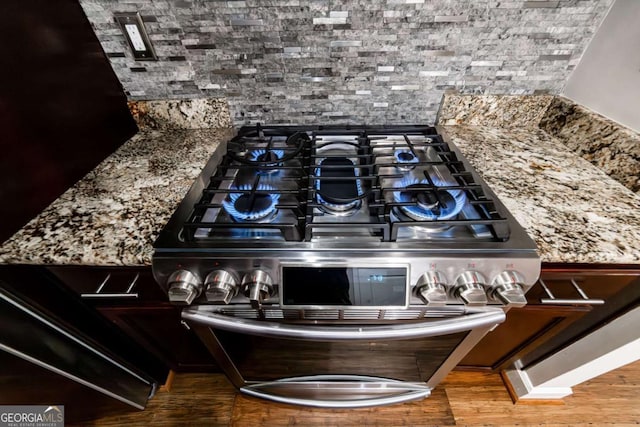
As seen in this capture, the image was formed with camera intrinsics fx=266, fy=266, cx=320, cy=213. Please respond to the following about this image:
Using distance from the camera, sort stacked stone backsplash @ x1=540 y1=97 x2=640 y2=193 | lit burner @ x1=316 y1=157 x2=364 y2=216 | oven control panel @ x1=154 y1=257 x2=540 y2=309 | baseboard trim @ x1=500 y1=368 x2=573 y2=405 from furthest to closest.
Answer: baseboard trim @ x1=500 y1=368 x2=573 y2=405 < stacked stone backsplash @ x1=540 y1=97 x2=640 y2=193 < lit burner @ x1=316 y1=157 x2=364 y2=216 < oven control panel @ x1=154 y1=257 x2=540 y2=309

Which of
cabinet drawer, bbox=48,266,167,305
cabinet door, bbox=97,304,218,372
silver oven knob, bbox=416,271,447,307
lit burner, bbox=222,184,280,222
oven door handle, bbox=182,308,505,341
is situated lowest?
oven door handle, bbox=182,308,505,341

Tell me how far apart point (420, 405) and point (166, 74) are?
1587 millimetres

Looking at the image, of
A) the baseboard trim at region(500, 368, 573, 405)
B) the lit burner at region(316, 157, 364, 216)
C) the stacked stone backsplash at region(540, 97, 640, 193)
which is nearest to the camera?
the lit burner at region(316, 157, 364, 216)

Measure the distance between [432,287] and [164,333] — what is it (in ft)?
2.59

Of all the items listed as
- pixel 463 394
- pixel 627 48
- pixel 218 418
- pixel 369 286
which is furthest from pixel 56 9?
pixel 463 394

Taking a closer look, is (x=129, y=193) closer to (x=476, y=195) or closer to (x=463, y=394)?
(x=476, y=195)

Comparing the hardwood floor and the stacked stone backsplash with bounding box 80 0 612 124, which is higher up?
the stacked stone backsplash with bounding box 80 0 612 124

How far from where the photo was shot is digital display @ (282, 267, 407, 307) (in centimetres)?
52

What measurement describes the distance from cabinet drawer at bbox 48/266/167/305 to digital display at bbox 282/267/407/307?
34 cm

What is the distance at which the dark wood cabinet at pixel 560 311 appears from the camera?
608mm

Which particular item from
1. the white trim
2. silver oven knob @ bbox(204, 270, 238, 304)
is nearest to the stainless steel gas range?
silver oven knob @ bbox(204, 270, 238, 304)

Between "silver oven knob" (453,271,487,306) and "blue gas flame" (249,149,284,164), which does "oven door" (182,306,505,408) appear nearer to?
"silver oven knob" (453,271,487,306)

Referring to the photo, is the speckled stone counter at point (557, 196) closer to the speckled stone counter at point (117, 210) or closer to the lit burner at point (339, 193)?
the lit burner at point (339, 193)

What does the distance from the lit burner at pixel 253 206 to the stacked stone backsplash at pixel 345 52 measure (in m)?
0.47
